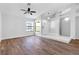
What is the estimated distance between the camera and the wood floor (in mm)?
2283

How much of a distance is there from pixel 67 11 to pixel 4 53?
1598 millimetres

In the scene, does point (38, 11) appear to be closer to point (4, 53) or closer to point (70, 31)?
point (70, 31)

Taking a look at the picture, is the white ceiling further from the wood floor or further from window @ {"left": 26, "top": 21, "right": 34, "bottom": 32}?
the wood floor

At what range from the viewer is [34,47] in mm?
2371

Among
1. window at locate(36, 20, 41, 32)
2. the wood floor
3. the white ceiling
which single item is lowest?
the wood floor

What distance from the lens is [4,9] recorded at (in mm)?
2258

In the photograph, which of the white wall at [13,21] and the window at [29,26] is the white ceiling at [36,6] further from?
the window at [29,26]

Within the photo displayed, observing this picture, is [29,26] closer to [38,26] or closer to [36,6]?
[38,26]

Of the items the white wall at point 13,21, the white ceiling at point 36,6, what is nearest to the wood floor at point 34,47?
the white wall at point 13,21

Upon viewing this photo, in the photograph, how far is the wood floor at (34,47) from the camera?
228 centimetres

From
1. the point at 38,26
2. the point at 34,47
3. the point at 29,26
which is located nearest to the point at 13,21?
the point at 29,26

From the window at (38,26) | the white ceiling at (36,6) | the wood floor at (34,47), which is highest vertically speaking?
the white ceiling at (36,6)

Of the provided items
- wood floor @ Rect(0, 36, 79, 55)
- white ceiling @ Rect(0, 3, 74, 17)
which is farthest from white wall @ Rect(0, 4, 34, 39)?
wood floor @ Rect(0, 36, 79, 55)

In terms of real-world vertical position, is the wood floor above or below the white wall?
below
